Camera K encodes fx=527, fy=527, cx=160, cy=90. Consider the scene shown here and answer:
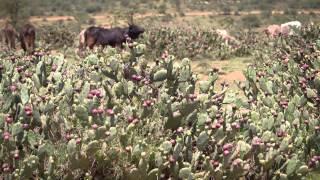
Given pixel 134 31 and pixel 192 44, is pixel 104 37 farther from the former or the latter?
pixel 192 44

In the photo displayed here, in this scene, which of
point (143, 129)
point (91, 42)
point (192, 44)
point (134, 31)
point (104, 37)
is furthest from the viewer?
point (134, 31)

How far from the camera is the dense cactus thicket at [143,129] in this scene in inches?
170

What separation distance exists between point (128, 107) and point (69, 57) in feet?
47.6

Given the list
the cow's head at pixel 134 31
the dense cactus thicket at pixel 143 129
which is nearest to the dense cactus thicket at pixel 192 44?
the cow's head at pixel 134 31

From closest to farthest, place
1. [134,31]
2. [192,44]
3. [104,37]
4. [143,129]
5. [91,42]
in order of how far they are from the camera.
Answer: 1. [143,129]
2. [104,37]
3. [91,42]
4. [192,44]
5. [134,31]

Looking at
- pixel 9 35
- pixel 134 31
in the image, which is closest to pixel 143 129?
pixel 134 31

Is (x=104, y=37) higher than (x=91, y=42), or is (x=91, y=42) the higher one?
(x=104, y=37)

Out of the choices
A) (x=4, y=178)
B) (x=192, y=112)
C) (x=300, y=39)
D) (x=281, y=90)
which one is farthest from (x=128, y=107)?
(x=300, y=39)

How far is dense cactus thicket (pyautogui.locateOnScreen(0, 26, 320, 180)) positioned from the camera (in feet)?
14.2

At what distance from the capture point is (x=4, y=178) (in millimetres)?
4301

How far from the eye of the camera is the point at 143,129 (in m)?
4.79

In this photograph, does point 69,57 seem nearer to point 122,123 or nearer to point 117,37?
point 117,37

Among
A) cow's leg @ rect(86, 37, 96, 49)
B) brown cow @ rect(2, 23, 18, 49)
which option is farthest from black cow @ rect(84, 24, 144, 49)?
brown cow @ rect(2, 23, 18, 49)

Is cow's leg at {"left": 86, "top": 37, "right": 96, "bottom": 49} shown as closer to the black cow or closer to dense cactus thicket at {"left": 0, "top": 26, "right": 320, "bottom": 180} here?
the black cow
